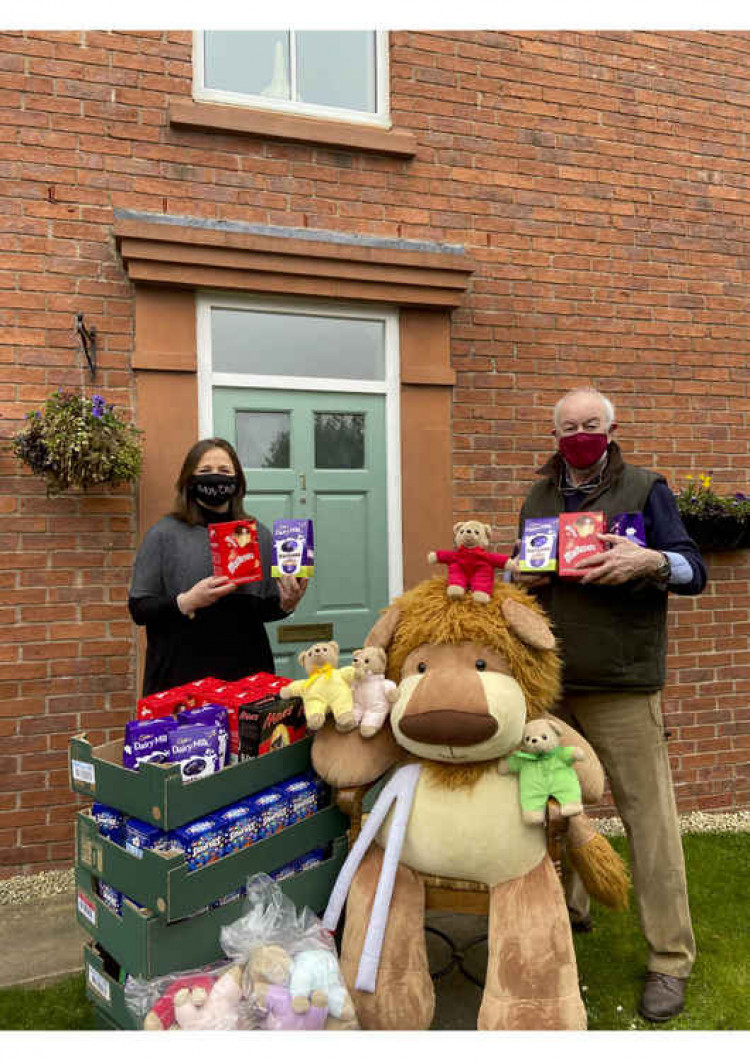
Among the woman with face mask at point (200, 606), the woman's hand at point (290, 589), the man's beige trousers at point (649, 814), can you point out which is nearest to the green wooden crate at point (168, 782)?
the woman with face mask at point (200, 606)

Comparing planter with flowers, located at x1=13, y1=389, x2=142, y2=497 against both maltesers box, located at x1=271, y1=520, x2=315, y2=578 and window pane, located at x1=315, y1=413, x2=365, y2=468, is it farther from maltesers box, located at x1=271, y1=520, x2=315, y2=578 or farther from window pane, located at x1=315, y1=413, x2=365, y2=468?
maltesers box, located at x1=271, y1=520, x2=315, y2=578

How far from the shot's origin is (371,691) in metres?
2.28

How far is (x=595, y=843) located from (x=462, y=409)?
8.89ft

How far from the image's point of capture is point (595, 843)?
7.44ft

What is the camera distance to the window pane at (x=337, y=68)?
4324 millimetres

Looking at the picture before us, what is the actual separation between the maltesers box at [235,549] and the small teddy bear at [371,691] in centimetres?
60

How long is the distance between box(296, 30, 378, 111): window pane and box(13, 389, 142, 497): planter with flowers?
2.21 m

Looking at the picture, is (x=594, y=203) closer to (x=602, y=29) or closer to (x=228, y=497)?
(x=602, y=29)

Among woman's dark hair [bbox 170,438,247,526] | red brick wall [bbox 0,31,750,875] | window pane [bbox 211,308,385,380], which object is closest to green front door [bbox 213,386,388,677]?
window pane [bbox 211,308,385,380]

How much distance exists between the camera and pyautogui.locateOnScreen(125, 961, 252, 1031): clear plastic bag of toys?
1.94 metres

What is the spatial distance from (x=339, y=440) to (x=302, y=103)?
74.8 inches

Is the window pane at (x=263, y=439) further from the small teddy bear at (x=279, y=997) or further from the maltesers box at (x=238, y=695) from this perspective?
the small teddy bear at (x=279, y=997)

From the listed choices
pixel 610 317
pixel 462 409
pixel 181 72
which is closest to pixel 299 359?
pixel 462 409

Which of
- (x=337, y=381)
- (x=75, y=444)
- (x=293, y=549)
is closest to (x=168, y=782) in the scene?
(x=293, y=549)
